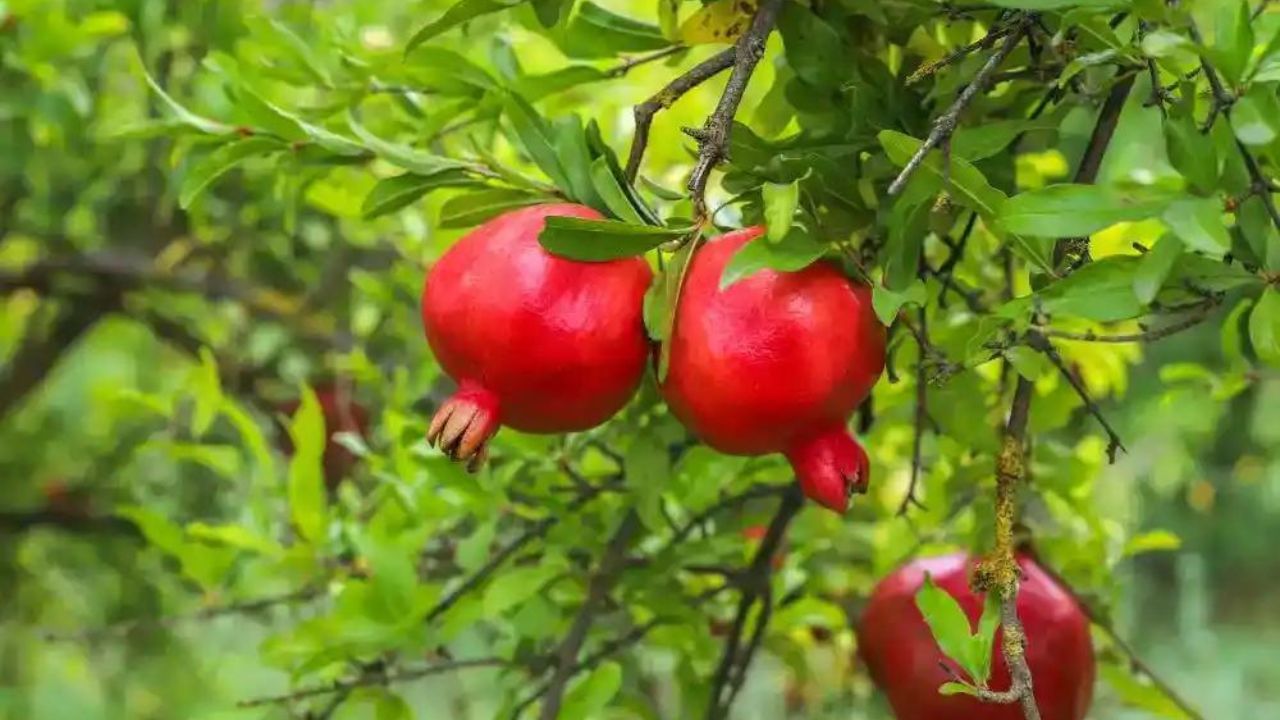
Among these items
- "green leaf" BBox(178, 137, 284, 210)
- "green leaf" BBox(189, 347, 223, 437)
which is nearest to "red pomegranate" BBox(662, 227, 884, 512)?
"green leaf" BBox(178, 137, 284, 210)

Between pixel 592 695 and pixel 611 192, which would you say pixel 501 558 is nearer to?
pixel 592 695

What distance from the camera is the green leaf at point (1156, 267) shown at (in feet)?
1.14

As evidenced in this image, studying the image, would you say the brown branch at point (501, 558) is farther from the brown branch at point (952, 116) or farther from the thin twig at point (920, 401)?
the brown branch at point (952, 116)

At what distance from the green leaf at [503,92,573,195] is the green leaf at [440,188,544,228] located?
2 cm

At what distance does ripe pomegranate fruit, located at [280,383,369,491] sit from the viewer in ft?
3.91

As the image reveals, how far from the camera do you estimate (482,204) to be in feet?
1.58

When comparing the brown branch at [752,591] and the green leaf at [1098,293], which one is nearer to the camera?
the green leaf at [1098,293]

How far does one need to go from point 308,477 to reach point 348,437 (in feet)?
0.37

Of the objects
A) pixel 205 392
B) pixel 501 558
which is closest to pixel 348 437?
pixel 205 392

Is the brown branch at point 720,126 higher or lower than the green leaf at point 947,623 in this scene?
higher

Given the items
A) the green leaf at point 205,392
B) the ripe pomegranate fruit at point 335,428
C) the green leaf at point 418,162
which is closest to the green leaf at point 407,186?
the green leaf at point 418,162

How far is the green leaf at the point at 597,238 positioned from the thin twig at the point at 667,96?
0.04 m

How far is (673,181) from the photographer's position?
84 cm

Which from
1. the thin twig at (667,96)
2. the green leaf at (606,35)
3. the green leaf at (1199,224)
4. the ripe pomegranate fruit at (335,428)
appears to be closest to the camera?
the green leaf at (1199,224)
